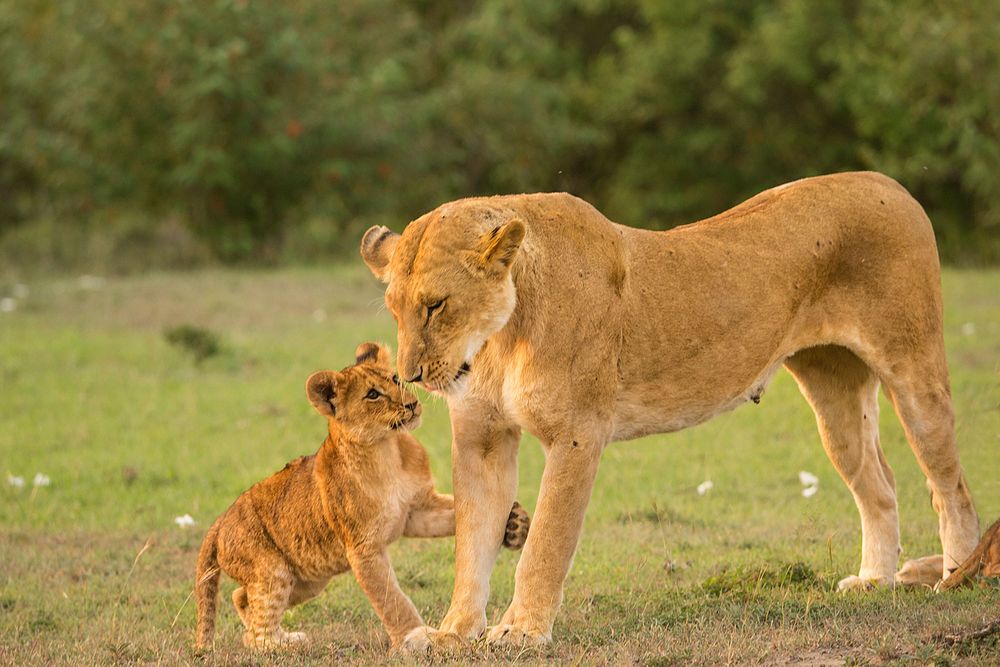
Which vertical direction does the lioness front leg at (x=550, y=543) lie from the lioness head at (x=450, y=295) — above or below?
below

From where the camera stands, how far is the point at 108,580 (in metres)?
7.23

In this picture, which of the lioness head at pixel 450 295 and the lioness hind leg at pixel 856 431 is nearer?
the lioness head at pixel 450 295

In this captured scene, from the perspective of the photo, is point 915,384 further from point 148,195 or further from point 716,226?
point 148,195

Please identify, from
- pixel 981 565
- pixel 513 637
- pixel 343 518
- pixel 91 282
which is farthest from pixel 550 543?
pixel 91 282

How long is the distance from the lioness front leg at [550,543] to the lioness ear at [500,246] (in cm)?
72

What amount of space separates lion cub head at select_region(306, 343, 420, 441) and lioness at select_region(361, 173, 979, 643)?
269mm

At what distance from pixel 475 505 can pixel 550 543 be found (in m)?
0.39

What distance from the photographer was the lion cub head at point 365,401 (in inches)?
229

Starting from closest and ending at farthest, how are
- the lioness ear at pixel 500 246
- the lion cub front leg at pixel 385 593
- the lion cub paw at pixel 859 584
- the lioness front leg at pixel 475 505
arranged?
1. the lioness ear at pixel 500 246
2. the lioness front leg at pixel 475 505
3. the lion cub front leg at pixel 385 593
4. the lion cub paw at pixel 859 584

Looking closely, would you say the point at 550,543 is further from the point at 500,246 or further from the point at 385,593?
the point at 500,246

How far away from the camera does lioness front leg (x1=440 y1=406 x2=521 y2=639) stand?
5551 millimetres

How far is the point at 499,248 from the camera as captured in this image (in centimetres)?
501

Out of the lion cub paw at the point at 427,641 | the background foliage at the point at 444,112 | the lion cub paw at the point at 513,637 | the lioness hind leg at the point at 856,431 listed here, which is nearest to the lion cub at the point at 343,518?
the lion cub paw at the point at 427,641

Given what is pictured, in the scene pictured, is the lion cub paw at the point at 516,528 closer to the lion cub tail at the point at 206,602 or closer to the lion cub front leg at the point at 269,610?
the lion cub front leg at the point at 269,610
